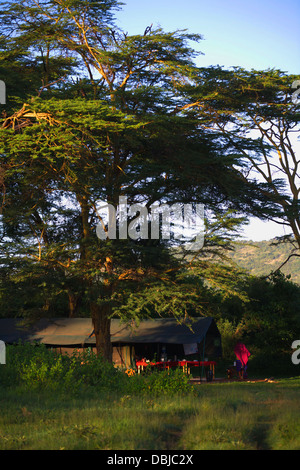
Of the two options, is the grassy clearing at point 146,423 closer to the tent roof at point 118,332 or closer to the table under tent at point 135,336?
the tent roof at point 118,332

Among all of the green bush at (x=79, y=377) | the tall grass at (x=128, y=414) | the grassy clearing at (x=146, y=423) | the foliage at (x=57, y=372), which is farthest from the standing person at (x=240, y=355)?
the grassy clearing at (x=146, y=423)

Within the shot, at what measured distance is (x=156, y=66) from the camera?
24.1 metres

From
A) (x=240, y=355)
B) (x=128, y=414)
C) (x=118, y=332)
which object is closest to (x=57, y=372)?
(x=128, y=414)

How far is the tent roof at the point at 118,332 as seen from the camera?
92.2 ft

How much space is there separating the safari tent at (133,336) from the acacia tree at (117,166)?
487cm

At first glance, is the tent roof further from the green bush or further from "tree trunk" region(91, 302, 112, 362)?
the green bush

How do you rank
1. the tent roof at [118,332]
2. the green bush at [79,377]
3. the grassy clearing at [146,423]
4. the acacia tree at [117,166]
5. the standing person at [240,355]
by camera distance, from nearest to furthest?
the grassy clearing at [146,423]
the green bush at [79,377]
the acacia tree at [117,166]
the standing person at [240,355]
the tent roof at [118,332]

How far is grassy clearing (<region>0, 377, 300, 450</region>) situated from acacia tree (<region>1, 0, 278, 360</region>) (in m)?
9.03

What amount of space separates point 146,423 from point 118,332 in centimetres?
2052

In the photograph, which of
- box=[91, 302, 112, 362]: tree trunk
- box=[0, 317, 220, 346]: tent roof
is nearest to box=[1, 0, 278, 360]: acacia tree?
box=[91, 302, 112, 362]: tree trunk

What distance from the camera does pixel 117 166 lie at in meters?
22.3

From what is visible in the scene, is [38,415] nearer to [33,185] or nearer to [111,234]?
[111,234]

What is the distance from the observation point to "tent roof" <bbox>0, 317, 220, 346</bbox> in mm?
28109

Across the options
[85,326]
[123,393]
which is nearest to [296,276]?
[85,326]
